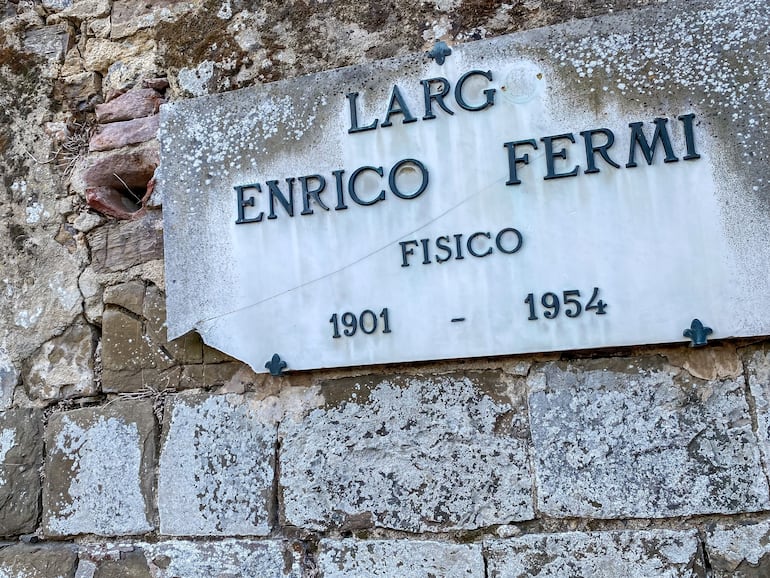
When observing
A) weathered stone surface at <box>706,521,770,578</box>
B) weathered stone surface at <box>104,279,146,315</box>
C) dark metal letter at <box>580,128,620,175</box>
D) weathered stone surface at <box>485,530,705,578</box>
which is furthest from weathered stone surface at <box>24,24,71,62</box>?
weathered stone surface at <box>706,521,770,578</box>

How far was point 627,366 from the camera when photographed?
182 cm

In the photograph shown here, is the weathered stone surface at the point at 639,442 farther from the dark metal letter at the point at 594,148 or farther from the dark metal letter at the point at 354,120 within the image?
the dark metal letter at the point at 354,120

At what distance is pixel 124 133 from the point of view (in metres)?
2.31

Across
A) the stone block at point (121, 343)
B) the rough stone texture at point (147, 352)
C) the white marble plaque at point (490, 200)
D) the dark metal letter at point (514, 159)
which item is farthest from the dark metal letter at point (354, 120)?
the stone block at point (121, 343)

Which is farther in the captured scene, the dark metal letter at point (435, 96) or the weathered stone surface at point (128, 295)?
the weathered stone surface at point (128, 295)

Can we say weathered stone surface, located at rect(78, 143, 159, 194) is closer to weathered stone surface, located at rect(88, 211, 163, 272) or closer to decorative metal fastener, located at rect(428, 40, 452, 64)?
weathered stone surface, located at rect(88, 211, 163, 272)

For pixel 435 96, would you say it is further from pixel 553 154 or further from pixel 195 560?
pixel 195 560

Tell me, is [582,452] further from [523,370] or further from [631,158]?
[631,158]

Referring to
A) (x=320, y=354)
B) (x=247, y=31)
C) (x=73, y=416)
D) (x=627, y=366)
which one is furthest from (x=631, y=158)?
(x=73, y=416)

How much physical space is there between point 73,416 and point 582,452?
1.47 m

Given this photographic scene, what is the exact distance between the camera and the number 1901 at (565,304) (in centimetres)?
178

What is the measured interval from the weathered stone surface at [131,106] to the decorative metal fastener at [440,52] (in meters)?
0.89

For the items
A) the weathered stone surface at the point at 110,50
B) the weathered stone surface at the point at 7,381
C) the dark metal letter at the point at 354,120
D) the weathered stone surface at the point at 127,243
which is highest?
the weathered stone surface at the point at 110,50

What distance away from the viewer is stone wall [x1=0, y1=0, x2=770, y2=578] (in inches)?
69.4
